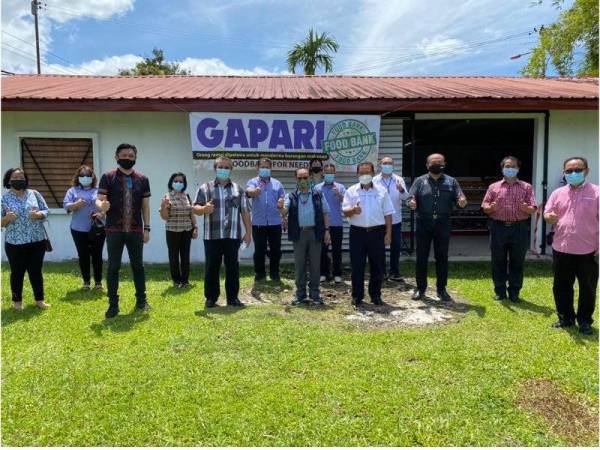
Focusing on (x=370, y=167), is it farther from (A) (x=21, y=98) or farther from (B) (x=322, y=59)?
(B) (x=322, y=59)

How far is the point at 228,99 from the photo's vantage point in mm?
7715

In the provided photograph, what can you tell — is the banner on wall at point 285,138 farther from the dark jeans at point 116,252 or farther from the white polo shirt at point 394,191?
the dark jeans at point 116,252

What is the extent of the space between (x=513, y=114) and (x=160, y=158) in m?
7.11

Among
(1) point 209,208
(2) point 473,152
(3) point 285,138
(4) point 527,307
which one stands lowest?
(4) point 527,307

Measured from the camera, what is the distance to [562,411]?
3043 mm

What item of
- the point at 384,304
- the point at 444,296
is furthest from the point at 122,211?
the point at 444,296

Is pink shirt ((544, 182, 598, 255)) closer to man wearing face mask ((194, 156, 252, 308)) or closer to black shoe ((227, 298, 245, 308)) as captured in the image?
man wearing face mask ((194, 156, 252, 308))

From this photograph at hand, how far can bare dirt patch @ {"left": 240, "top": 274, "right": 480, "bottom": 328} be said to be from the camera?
5008mm

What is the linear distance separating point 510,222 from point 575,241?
1.28 m

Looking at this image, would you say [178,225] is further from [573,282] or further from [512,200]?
[573,282]

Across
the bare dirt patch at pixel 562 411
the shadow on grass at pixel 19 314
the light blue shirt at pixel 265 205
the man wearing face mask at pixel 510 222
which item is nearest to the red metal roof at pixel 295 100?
the light blue shirt at pixel 265 205

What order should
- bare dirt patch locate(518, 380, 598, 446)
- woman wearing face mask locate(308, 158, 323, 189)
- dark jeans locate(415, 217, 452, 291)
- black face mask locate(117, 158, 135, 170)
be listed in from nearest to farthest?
1. bare dirt patch locate(518, 380, 598, 446)
2. black face mask locate(117, 158, 135, 170)
3. dark jeans locate(415, 217, 452, 291)
4. woman wearing face mask locate(308, 158, 323, 189)

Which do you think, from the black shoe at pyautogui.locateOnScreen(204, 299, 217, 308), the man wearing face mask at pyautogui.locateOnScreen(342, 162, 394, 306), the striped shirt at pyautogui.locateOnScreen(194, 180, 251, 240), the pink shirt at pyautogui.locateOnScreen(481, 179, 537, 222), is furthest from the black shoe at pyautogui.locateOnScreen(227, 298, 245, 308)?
the pink shirt at pyautogui.locateOnScreen(481, 179, 537, 222)

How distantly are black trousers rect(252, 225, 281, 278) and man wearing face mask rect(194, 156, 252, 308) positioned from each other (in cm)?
128
